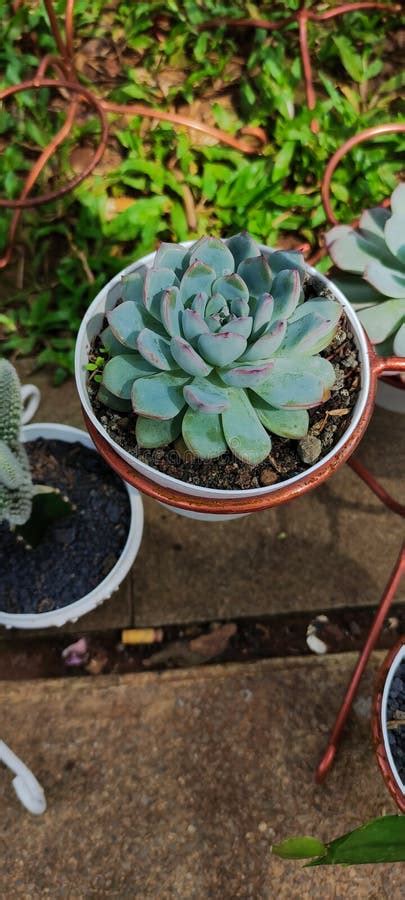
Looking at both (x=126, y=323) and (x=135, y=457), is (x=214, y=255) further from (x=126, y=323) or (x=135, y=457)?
(x=135, y=457)

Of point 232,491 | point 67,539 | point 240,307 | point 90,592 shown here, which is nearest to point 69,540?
point 67,539

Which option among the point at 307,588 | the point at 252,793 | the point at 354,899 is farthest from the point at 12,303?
the point at 354,899

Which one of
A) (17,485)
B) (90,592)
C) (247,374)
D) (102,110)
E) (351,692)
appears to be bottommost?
Result: (351,692)

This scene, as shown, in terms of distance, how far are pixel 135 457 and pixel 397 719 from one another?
60cm

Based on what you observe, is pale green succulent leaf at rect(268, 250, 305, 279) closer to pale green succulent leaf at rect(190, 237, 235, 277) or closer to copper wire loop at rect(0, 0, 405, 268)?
pale green succulent leaf at rect(190, 237, 235, 277)

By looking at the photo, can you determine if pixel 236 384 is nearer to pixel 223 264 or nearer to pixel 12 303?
pixel 223 264

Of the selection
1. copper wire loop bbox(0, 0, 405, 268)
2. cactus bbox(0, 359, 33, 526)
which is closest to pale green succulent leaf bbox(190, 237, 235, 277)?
cactus bbox(0, 359, 33, 526)

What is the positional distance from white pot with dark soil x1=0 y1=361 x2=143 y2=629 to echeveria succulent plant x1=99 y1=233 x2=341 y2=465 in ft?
1.35

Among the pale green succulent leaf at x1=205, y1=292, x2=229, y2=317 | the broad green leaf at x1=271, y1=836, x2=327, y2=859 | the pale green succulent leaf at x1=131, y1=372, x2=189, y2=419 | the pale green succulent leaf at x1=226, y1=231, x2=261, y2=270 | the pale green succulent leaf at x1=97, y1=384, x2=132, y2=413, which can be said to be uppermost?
the pale green succulent leaf at x1=226, y1=231, x2=261, y2=270

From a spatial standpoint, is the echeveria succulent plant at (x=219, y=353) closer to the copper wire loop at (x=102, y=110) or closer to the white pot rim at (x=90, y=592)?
the white pot rim at (x=90, y=592)

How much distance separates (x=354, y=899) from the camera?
1.12 meters

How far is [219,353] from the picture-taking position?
2.71 ft

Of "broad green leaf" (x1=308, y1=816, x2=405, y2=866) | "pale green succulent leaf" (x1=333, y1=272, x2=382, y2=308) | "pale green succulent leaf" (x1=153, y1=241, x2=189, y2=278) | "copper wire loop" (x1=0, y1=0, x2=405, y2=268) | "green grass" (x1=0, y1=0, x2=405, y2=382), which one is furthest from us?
"green grass" (x1=0, y1=0, x2=405, y2=382)

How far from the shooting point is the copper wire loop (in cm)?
137
